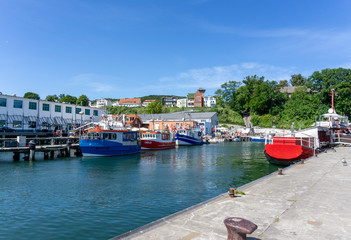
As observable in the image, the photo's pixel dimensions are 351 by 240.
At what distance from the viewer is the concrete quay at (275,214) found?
21.2 feet

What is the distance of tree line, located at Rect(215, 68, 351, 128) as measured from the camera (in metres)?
81.0

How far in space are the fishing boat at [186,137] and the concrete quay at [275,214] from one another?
52195 mm

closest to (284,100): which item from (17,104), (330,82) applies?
(330,82)

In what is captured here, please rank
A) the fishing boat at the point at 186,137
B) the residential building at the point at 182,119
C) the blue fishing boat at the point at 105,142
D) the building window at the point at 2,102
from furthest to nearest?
1. the residential building at the point at 182,119
2. the fishing boat at the point at 186,137
3. the building window at the point at 2,102
4. the blue fishing boat at the point at 105,142

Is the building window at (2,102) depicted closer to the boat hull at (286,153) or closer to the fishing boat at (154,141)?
the fishing boat at (154,141)

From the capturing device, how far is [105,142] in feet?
118

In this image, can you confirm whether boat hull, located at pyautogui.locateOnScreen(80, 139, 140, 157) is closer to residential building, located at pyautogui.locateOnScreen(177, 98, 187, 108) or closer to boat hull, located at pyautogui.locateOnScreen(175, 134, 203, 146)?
boat hull, located at pyautogui.locateOnScreen(175, 134, 203, 146)

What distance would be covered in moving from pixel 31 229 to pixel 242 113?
108 meters

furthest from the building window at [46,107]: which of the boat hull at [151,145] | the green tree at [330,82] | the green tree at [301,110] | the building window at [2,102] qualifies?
the green tree at [330,82]

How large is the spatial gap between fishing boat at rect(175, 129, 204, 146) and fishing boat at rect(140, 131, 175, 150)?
1015 centimetres

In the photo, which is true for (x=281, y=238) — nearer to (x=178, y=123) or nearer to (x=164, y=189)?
(x=164, y=189)

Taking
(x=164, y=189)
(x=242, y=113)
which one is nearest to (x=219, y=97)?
(x=242, y=113)

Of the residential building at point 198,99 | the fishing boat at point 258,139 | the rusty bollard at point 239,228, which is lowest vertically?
the fishing boat at point 258,139

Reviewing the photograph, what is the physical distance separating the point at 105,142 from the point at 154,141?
54.9ft
